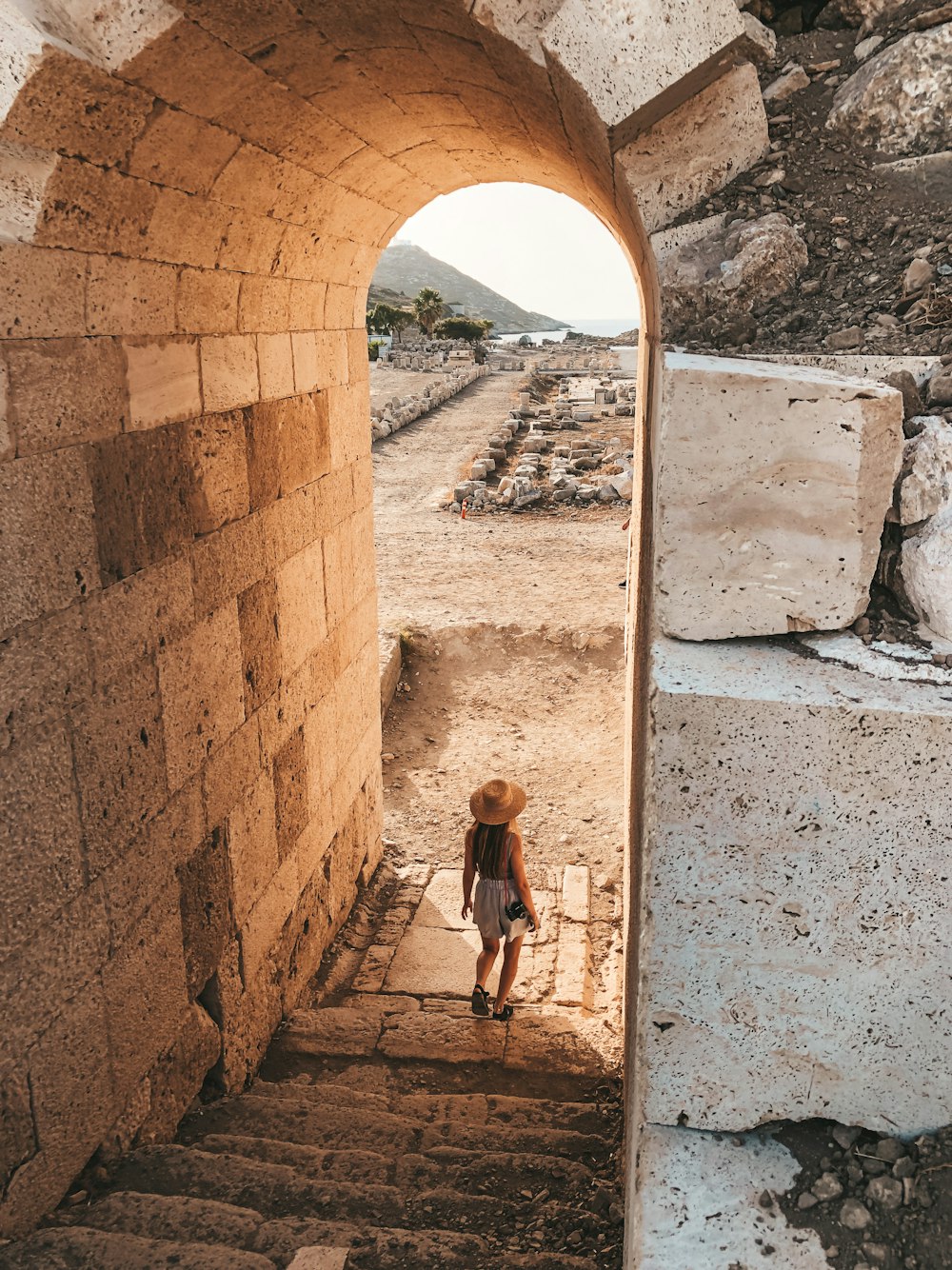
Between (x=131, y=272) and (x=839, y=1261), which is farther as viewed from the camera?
(x=131, y=272)

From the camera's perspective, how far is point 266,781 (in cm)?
412

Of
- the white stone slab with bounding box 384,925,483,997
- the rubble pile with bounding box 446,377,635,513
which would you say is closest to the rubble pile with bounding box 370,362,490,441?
the rubble pile with bounding box 446,377,635,513

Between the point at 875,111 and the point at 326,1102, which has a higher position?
the point at 875,111

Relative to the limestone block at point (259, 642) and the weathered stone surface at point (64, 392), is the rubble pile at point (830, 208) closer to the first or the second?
the weathered stone surface at point (64, 392)

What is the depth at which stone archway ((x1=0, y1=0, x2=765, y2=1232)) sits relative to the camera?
235 centimetres

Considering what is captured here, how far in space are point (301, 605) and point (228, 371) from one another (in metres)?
1.25

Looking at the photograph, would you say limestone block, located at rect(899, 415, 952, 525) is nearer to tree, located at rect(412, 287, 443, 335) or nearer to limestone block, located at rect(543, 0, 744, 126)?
limestone block, located at rect(543, 0, 744, 126)

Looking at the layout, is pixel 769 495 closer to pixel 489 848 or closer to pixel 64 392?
pixel 64 392

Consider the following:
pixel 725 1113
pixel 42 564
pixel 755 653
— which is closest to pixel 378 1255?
pixel 725 1113

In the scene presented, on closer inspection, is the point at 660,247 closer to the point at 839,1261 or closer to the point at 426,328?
the point at 839,1261

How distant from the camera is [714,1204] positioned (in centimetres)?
188

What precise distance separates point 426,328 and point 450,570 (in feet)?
129

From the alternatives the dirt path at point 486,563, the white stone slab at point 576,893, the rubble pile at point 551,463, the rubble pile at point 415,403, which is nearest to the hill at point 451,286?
the rubble pile at point 415,403

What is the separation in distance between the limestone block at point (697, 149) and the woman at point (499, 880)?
2.74m
